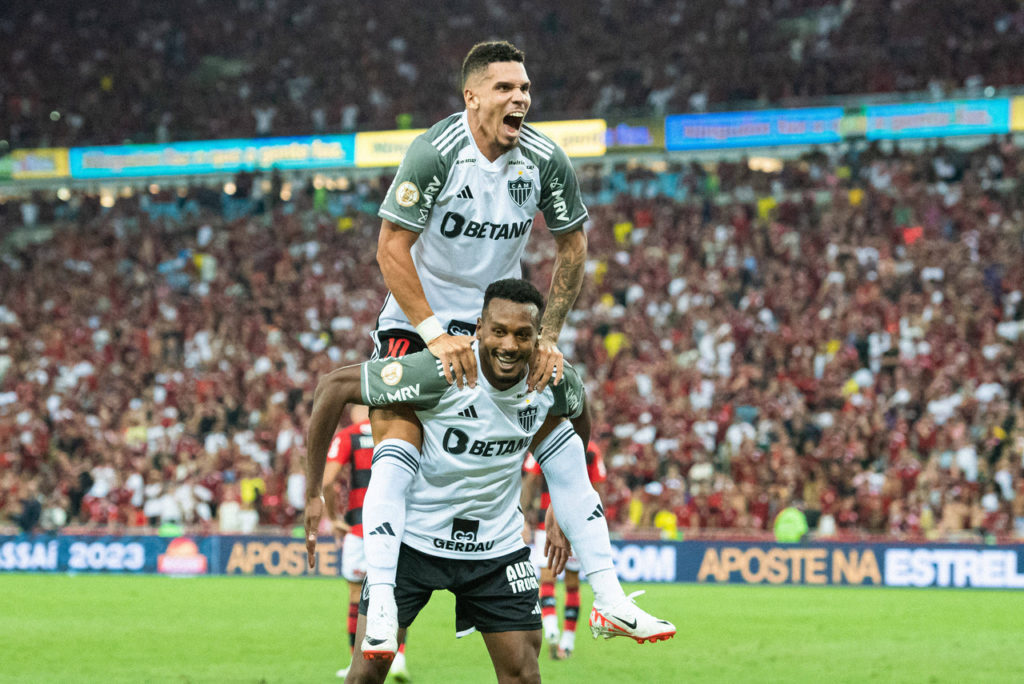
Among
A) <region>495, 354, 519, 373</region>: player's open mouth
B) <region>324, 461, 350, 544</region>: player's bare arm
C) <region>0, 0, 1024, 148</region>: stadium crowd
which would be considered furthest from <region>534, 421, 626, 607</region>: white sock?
<region>0, 0, 1024, 148</region>: stadium crowd

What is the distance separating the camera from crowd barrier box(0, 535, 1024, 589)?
59.2 feet

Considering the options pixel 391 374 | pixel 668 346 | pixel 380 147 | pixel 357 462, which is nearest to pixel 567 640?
pixel 357 462

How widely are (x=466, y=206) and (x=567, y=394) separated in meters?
1.02

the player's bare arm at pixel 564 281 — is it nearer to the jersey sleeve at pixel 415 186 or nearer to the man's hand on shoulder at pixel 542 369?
the man's hand on shoulder at pixel 542 369

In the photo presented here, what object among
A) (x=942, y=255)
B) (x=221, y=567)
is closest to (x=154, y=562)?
(x=221, y=567)

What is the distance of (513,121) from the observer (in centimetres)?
596

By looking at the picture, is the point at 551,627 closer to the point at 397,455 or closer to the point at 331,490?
the point at 331,490

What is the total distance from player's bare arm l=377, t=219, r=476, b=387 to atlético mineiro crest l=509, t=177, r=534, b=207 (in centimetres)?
52

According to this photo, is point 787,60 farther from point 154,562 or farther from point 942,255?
point 154,562

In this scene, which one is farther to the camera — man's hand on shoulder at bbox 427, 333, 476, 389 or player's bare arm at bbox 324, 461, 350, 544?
player's bare arm at bbox 324, 461, 350, 544

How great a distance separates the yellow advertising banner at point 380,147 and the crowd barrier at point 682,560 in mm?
11078

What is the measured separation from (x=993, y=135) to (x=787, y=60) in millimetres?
5049

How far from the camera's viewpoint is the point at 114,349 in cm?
2672

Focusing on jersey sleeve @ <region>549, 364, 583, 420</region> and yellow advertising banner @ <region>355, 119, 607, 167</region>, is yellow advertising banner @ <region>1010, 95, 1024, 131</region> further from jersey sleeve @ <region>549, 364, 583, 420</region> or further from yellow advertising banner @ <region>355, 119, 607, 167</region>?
jersey sleeve @ <region>549, 364, 583, 420</region>
